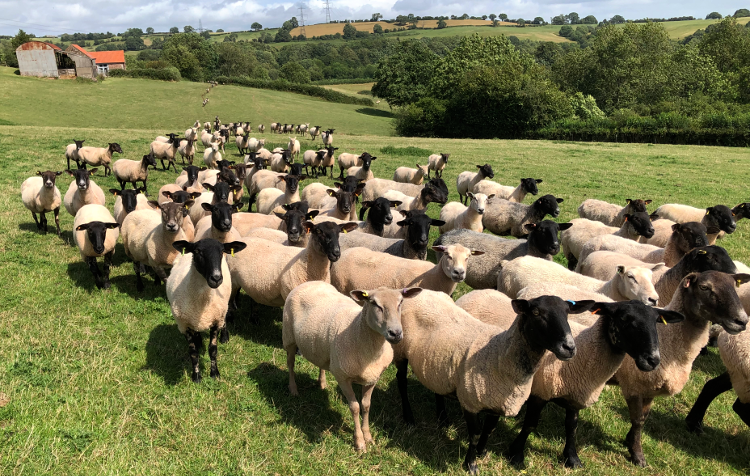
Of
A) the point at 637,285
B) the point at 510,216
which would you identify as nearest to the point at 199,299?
the point at 637,285

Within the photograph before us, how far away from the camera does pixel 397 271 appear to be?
695 cm

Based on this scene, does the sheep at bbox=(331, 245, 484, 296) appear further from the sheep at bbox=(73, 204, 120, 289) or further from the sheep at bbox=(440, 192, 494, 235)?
the sheep at bbox=(73, 204, 120, 289)

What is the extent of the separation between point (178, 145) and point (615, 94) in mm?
60075

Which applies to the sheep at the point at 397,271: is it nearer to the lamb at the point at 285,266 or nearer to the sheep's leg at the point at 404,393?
the lamb at the point at 285,266

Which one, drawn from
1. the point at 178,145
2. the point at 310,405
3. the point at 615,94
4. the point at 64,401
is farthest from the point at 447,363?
the point at 615,94

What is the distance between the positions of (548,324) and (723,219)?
7.57 meters

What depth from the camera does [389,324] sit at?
424 centimetres

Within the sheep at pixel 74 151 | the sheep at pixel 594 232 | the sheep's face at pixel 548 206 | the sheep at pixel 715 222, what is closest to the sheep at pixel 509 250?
the sheep at pixel 594 232

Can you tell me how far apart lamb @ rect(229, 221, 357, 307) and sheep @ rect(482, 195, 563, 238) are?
627cm

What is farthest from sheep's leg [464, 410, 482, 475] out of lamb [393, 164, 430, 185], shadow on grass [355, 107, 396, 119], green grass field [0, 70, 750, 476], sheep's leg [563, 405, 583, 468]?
shadow on grass [355, 107, 396, 119]

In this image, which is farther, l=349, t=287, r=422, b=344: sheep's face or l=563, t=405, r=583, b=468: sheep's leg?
l=563, t=405, r=583, b=468: sheep's leg

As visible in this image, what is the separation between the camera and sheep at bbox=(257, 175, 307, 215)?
1205 cm

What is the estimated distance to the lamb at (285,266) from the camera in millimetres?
6629

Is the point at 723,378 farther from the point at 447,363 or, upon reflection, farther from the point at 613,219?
the point at 613,219
